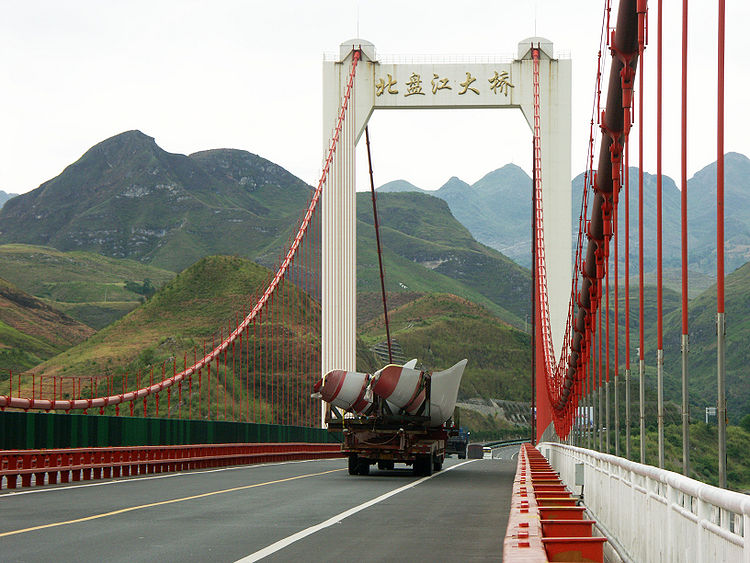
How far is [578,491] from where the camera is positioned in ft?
66.4

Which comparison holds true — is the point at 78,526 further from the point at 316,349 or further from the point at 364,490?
the point at 316,349

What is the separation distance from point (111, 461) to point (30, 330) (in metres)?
136

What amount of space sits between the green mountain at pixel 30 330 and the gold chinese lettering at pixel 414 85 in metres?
79.3

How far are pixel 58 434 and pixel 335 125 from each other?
114 feet

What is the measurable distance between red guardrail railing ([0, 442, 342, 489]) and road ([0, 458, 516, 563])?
782 millimetres

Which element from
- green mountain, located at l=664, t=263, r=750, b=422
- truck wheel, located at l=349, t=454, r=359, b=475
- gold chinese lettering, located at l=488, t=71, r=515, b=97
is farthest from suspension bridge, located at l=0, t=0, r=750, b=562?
green mountain, located at l=664, t=263, r=750, b=422

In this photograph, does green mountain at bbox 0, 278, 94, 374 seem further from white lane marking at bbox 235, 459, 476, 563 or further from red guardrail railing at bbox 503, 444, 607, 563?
red guardrail railing at bbox 503, 444, 607, 563

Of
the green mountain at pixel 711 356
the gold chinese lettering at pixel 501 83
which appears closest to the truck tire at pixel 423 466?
the gold chinese lettering at pixel 501 83

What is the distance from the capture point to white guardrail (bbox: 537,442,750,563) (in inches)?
220

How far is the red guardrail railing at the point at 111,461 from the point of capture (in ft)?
76.6

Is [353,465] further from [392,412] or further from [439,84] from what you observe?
[439,84]

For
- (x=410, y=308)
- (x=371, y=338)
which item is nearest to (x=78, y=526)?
(x=371, y=338)

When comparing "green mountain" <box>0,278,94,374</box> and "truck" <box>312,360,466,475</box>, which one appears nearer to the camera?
"truck" <box>312,360,466,475</box>

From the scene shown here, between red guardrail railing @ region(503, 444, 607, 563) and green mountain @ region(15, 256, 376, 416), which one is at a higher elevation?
green mountain @ region(15, 256, 376, 416)
